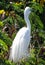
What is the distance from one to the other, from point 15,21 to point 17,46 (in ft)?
3.46

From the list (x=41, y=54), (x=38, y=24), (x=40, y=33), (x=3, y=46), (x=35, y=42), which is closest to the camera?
(x=3, y=46)

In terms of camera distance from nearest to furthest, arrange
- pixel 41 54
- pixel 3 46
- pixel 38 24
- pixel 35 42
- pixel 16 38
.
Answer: pixel 3 46 → pixel 38 24 → pixel 41 54 → pixel 16 38 → pixel 35 42

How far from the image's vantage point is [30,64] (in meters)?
2.64

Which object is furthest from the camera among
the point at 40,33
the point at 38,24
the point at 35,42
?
the point at 35,42

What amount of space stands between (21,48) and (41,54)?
482mm

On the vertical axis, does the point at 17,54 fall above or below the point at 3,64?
below

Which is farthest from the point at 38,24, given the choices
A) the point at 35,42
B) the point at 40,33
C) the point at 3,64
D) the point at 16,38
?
the point at 35,42

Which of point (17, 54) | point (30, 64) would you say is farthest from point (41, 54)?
point (30, 64)

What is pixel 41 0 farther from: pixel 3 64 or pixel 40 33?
pixel 3 64

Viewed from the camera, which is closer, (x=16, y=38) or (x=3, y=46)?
(x=3, y=46)

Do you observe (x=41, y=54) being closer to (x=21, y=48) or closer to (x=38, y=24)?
(x=21, y=48)

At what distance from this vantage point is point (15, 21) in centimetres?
267

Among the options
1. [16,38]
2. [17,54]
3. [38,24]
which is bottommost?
[17,54]

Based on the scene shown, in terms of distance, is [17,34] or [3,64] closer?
[3,64]
